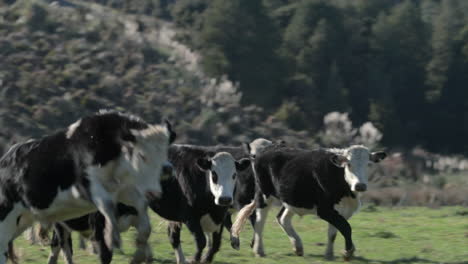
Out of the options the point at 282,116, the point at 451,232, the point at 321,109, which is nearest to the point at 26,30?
the point at 282,116

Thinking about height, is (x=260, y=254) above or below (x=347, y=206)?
below

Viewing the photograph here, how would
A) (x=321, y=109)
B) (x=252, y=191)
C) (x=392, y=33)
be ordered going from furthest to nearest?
(x=392, y=33) → (x=321, y=109) → (x=252, y=191)

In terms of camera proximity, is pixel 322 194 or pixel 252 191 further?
pixel 252 191

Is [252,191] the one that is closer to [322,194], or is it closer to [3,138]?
[322,194]

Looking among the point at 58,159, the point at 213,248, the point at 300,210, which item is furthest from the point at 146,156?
the point at 300,210

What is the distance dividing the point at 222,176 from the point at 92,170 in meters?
3.88

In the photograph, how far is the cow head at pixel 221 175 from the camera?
38.3 ft

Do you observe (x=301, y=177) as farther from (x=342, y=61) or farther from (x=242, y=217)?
(x=342, y=61)

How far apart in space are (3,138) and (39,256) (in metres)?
23.8

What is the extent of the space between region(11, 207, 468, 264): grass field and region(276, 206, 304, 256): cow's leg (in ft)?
0.43

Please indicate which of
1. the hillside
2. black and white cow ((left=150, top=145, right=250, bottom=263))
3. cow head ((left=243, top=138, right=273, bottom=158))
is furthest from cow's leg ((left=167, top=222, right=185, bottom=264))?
the hillside

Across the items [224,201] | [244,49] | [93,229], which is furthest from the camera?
[244,49]

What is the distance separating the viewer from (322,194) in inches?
524

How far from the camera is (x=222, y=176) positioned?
39.4 feet
